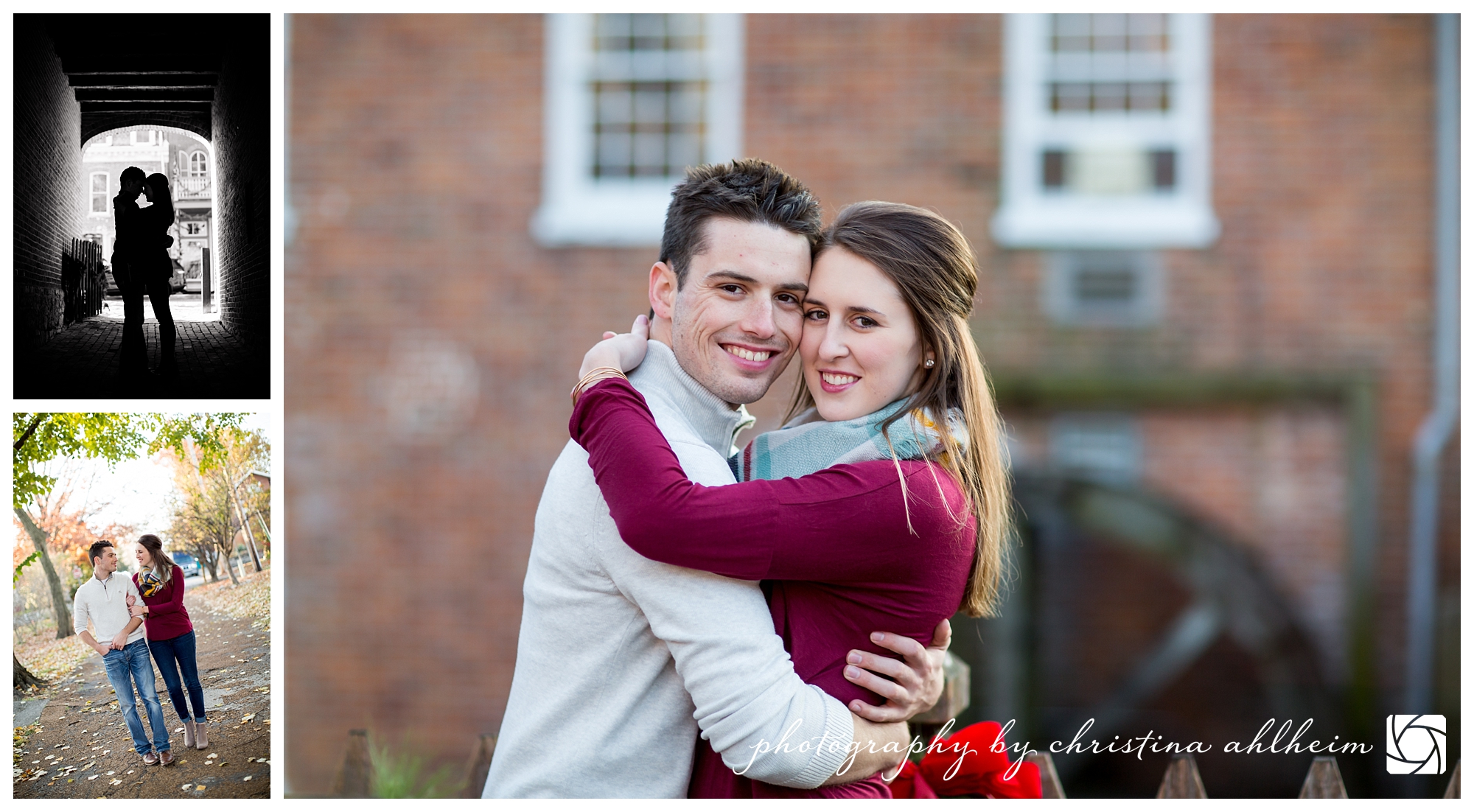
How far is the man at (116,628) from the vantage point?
103 inches

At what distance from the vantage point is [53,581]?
264 centimetres

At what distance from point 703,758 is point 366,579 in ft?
13.9

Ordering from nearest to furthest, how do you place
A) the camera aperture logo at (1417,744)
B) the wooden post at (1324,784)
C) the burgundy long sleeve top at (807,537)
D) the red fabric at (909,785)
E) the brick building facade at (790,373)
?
the burgundy long sleeve top at (807,537)
the red fabric at (909,785)
the wooden post at (1324,784)
the camera aperture logo at (1417,744)
the brick building facade at (790,373)

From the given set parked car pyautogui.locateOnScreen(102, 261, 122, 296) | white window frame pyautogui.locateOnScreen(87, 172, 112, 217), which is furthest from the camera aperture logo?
white window frame pyautogui.locateOnScreen(87, 172, 112, 217)

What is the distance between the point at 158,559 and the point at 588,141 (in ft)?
12.1

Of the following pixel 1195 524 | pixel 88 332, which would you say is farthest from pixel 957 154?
pixel 88 332

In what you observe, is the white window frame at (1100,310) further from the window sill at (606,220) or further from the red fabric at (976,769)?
the red fabric at (976,769)

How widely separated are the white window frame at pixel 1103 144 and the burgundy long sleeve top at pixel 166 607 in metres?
4.28

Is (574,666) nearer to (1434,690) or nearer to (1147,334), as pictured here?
(1147,334)

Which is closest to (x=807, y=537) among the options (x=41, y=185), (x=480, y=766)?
(x=480, y=766)

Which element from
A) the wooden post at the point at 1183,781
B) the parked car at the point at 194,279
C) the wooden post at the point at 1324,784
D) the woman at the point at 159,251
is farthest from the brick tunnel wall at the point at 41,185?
the wooden post at the point at 1324,784

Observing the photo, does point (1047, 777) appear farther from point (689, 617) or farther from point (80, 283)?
point (80, 283)

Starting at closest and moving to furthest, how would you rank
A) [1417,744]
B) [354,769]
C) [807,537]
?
[807,537], [354,769], [1417,744]

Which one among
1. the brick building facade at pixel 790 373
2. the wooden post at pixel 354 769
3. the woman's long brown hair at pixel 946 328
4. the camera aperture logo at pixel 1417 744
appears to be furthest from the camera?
the brick building facade at pixel 790 373
